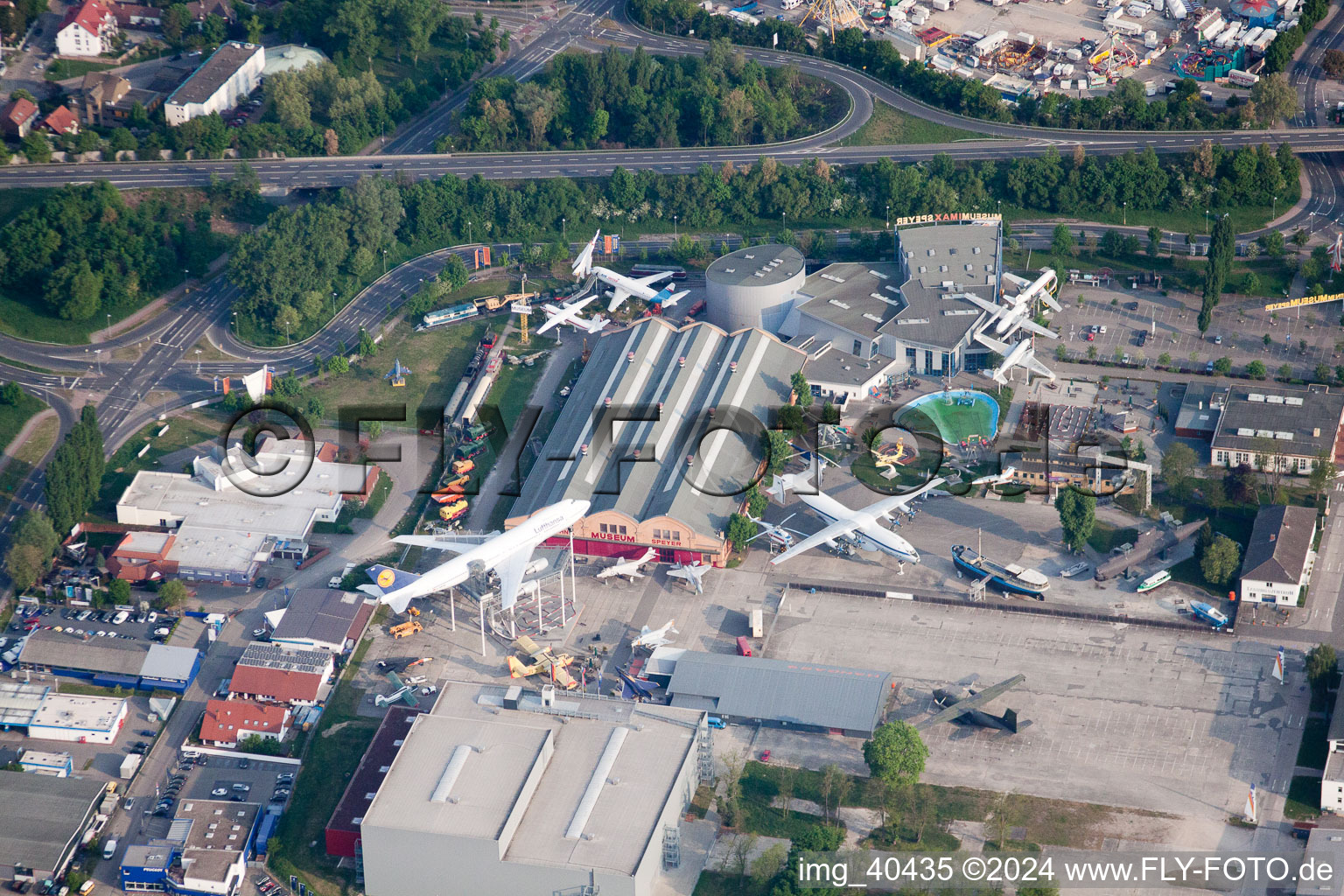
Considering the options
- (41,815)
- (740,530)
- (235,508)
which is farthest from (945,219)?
(41,815)

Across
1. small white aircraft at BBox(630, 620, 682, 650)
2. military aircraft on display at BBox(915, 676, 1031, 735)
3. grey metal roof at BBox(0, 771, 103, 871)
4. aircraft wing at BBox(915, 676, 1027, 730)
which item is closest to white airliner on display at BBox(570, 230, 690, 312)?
small white aircraft at BBox(630, 620, 682, 650)

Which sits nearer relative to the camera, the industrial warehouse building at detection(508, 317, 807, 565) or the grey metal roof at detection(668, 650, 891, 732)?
the grey metal roof at detection(668, 650, 891, 732)

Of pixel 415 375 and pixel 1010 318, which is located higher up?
pixel 1010 318

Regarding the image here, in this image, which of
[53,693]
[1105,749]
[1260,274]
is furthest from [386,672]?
[1260,274]

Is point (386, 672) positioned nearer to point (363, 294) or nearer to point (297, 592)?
point (297, 592)

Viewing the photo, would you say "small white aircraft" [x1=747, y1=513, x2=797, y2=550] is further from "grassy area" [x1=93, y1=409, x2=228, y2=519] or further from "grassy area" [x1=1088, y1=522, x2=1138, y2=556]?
"grassy area" [x1=93, y1=409, x2=228, y2=519]

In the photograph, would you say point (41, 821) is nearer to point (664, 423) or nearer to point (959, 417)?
point (664, 423)
